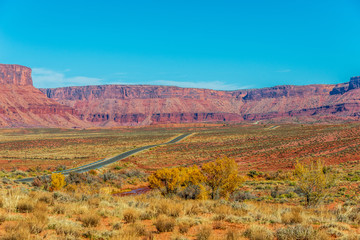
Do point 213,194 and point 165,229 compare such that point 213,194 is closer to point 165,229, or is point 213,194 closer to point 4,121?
point 165,229

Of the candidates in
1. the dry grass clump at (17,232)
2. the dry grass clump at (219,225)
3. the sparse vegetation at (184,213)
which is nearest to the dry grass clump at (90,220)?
the sparse vegetation at (184,213)

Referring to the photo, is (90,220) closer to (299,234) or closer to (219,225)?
(219,225)

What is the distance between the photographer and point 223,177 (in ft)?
56.7

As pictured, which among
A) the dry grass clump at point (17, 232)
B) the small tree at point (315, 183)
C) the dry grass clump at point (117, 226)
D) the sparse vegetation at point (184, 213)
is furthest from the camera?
the small tree at point (315, 183)

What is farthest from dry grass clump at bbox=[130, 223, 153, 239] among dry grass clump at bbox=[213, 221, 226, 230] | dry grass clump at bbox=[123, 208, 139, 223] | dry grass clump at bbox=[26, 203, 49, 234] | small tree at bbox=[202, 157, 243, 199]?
small tree at bbox=[202, 157, 243, 199]

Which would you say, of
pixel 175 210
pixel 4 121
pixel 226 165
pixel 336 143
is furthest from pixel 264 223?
pixel 4 121

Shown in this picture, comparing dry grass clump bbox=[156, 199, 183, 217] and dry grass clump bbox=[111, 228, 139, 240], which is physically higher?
dry grass clump bbox=[111, 228, 139, 240]

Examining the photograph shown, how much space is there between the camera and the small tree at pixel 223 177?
17.2 m

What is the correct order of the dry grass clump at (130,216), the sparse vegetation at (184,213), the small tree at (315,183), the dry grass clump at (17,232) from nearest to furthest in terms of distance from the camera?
the dry grass clump at (17,232) → the sparse vegetation at (184,213) → the dry grass clump at (130,216) → the small tree at (315,183)

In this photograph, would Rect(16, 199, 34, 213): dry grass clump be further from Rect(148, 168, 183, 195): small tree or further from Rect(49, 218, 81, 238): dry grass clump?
Rect(148, 168, 183, 195): small tree

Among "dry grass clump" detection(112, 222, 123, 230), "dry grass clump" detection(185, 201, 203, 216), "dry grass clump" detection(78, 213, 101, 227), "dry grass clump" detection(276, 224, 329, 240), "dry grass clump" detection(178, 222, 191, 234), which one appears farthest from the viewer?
"dry grass clump" detection(185, 201, 203, 216)

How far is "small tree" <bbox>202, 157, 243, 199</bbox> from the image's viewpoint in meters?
17.2

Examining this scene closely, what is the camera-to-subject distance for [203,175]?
59.8ft

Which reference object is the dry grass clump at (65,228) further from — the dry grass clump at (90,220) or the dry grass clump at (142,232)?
the dry grass clump at (142,232)
